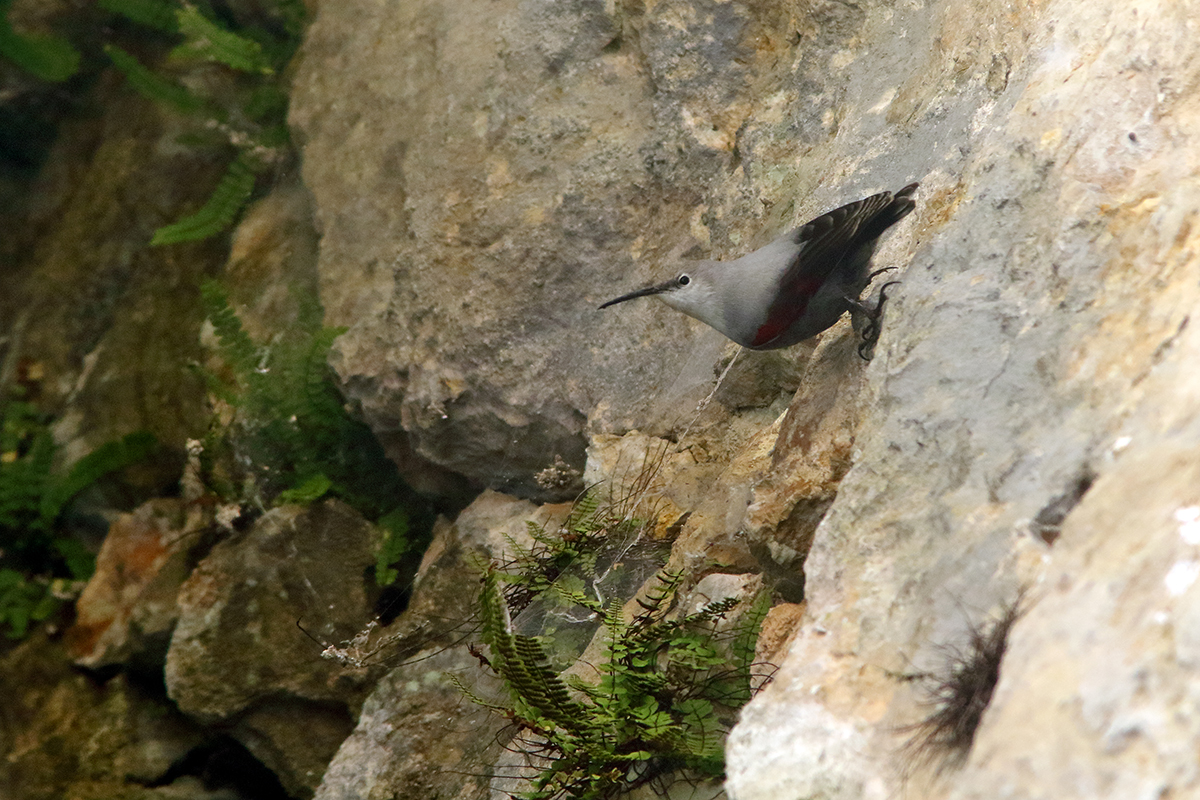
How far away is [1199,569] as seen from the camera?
180cm

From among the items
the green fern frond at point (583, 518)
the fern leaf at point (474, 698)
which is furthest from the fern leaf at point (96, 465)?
the green fern frond at point (583, 518)

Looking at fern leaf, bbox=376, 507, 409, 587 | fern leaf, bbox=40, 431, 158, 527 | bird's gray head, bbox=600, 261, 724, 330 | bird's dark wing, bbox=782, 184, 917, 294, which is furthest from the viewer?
fern leaf, bbox=40, 431, 158, 527

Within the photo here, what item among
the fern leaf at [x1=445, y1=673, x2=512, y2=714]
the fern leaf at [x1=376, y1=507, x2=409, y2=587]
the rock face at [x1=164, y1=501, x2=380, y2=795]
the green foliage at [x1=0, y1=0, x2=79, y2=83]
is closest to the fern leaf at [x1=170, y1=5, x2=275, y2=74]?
the green foliage at [x1=0, y1=0, x2=79, y2=83]

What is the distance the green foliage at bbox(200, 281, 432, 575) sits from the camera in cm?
571

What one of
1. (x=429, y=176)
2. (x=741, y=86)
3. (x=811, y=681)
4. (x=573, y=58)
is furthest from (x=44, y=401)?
(x=811, y=681)

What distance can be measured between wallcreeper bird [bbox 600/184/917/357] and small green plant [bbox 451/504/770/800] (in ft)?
3.25

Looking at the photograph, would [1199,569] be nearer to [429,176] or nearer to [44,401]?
[429,176]

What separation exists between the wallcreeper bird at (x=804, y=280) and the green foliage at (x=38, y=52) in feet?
20.3

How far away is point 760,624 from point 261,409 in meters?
3.74

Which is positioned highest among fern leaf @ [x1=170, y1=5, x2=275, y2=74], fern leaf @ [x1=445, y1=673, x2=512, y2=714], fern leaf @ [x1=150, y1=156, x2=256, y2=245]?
fern leaf @ [x1=170, y1=5, x2=275, y2=74]

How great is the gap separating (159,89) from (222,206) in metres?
1.23

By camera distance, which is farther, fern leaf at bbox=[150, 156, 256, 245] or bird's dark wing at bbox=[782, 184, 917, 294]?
fern leaf at bbox=[150, 156, 256, 245]

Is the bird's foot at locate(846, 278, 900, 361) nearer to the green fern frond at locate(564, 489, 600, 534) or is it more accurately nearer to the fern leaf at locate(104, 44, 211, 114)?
the green fern frond at locate(564, 489, 600, 534)

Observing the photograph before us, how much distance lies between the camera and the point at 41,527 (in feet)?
22.8
